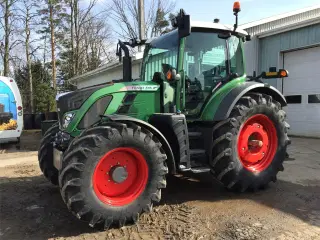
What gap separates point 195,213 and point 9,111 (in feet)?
29.7

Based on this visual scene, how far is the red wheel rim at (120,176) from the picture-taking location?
386 cm

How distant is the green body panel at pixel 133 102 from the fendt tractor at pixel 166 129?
0.01 meters

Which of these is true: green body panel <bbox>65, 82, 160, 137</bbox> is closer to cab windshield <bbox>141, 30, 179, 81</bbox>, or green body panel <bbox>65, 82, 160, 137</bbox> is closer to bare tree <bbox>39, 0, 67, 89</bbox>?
cab windshield <bbox>141, 30, 179, 81</bbox>

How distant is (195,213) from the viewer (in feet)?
14.0

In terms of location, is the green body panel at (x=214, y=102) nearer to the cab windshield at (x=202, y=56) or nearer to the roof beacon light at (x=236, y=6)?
the cab windshield at (x=202, y=56)

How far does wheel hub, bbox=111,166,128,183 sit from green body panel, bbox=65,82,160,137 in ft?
→ 2.44

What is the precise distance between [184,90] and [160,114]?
58 cm

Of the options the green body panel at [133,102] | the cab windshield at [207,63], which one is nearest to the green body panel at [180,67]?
the cab windshield at [207,63]

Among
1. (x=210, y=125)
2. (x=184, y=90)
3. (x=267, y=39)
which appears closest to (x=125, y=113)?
(x=184, y=90)

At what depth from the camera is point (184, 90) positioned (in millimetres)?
4832

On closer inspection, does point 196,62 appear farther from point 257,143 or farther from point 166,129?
point 257,143

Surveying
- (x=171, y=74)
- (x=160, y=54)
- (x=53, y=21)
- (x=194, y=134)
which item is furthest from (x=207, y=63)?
(x=53, y=21)

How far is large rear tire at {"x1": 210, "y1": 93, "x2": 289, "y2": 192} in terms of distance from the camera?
468cm

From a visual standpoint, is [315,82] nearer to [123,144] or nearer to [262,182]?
[262,182]
